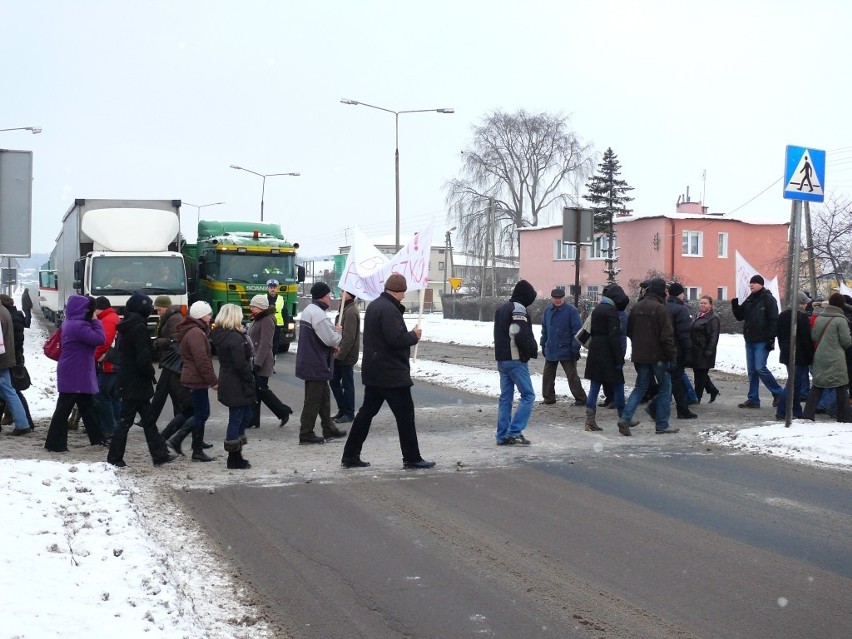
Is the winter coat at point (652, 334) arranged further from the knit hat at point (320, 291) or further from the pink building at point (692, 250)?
the pink building at point (692, 250)

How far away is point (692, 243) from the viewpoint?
57594 mm

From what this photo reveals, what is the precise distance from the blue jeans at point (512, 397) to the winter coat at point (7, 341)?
229 inches

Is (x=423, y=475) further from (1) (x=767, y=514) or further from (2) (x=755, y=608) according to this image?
(2) (x=755, y=608)

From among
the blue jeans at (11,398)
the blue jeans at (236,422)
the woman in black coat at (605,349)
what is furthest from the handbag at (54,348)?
the woman in black coat at (605,349)

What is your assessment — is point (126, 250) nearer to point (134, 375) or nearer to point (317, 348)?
point (317, 348)

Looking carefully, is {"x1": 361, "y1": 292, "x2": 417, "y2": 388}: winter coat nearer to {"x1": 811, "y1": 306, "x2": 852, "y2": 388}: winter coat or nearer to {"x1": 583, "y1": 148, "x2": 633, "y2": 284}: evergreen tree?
{"x1": 811, "y1": 306, "x2": 852, "y2": 388}: winter coat

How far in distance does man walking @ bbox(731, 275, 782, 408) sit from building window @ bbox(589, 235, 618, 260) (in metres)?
46.9

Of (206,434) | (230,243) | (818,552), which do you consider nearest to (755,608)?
(818,552)

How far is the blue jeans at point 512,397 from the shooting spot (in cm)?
1090

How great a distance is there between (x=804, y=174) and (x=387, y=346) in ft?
18.9

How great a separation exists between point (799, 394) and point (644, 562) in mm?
8092

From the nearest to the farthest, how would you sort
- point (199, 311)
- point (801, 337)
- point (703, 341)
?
point (199, 311)
point (801, 337)
point (703, 341)

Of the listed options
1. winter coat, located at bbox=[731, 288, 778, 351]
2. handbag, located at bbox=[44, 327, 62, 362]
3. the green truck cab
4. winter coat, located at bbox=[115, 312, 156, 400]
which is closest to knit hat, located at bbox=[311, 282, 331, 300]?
winter coat, located at bbox=[115, 312, 156, 400]

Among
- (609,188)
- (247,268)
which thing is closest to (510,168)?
(609,188)
